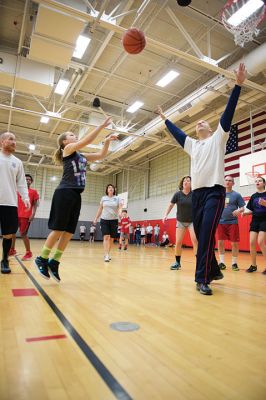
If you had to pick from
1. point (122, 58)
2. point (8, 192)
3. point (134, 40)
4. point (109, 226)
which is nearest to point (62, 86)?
point (122, 58)

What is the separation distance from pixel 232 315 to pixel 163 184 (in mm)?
16707

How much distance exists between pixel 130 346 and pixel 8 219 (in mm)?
2808

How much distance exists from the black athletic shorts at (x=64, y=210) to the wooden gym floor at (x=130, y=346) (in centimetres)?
72

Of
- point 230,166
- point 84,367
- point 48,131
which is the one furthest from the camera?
point 48,131


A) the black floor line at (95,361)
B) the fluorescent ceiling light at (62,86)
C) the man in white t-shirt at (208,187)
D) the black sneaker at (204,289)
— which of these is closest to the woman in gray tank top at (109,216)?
the man in white t-shirt at (208,187)

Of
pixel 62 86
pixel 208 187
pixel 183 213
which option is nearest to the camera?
pixel 208 187

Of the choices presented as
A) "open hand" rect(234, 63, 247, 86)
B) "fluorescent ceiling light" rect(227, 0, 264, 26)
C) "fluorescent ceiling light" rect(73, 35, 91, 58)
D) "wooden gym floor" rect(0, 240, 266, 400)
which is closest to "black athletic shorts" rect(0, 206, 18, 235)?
"wooden gym floor" rect(0, 240, 266, 400)

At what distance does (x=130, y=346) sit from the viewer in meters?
1.51

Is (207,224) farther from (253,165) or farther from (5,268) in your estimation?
(253,165)

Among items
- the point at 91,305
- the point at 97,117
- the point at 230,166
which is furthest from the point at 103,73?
the point at 91,305

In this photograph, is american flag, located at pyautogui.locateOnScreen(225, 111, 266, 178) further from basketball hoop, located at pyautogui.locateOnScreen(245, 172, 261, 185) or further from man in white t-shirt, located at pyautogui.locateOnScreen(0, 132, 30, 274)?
man in white t-shirt, located at pyautogui.locateOnScreen(0, 132, 30, 274)

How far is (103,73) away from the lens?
10.9 m

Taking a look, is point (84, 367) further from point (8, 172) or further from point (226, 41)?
point (226, 41)

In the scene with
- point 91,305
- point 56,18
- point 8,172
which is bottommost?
point 91,305
